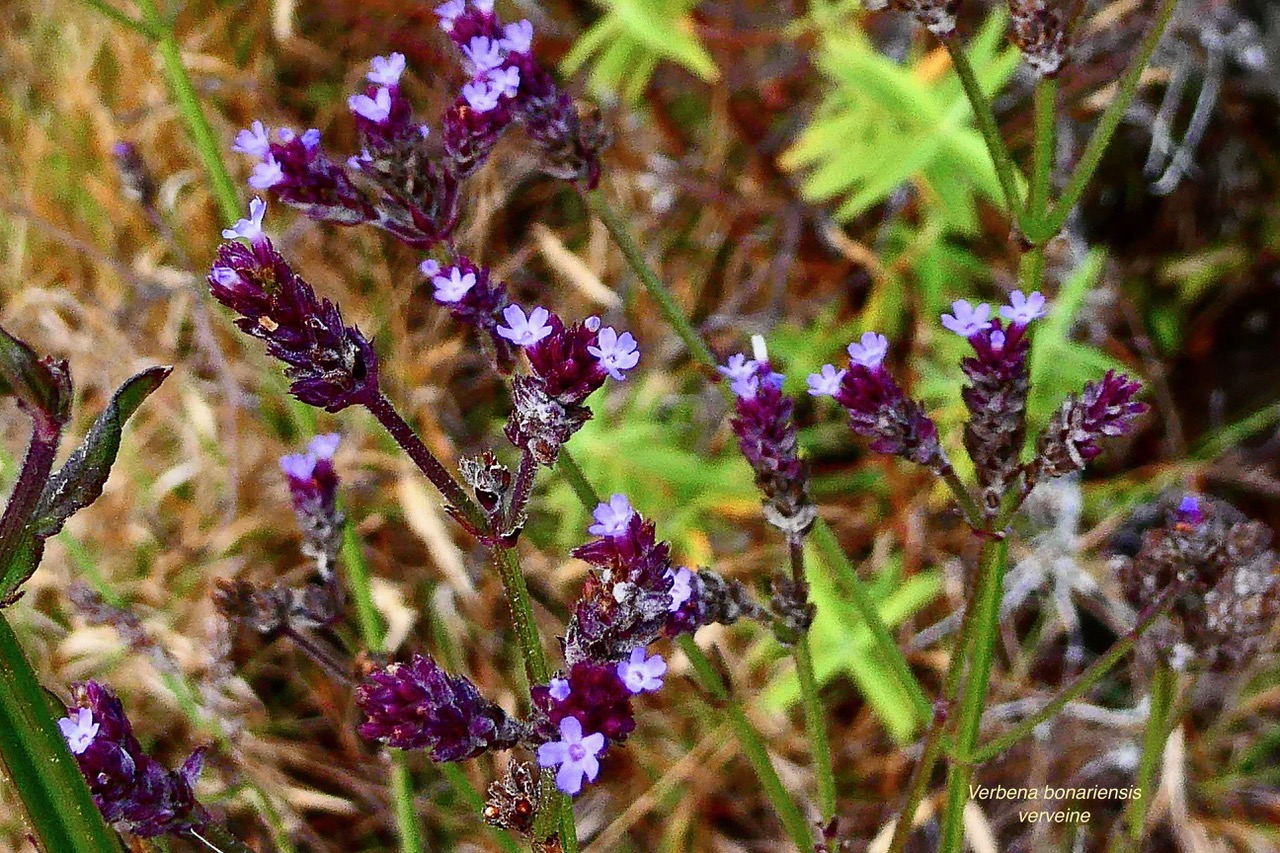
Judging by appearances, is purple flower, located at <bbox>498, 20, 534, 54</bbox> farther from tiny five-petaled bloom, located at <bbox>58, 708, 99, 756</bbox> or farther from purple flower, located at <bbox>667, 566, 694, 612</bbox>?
tiny five-petaled bloom, located at <bbox>58, 708, 99, 756</bbox>

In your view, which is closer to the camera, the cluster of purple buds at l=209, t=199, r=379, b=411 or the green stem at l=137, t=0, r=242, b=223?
the cluster of purple buds at l=209, t=199, r=379, b=411

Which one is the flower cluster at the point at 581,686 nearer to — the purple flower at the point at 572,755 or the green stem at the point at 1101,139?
the purple flower at the point at 572,755

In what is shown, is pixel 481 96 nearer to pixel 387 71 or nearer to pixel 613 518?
pixel 387 71

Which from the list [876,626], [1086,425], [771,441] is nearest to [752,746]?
[876,626]

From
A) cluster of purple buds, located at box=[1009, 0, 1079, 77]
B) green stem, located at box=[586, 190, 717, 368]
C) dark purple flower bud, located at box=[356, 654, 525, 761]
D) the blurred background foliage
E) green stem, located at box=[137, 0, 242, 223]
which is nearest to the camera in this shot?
dark purple flower bud, located at box=[356, 654, 525, 761]

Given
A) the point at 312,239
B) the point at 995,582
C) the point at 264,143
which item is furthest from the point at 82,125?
the point at 995,582

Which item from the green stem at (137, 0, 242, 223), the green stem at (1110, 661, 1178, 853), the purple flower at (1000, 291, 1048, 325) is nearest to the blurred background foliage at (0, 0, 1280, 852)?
the green stem at (137, 0, 242, 223)

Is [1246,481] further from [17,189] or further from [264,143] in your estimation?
[17,189]
